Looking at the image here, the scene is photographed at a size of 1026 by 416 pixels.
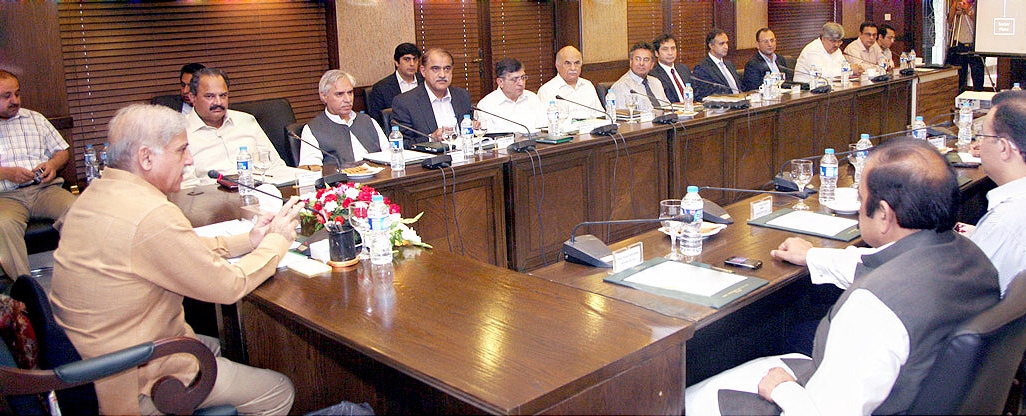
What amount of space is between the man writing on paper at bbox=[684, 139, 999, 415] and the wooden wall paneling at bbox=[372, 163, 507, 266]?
2.09 m

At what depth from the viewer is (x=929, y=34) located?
858 centimetres

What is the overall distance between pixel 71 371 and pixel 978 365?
1.66m

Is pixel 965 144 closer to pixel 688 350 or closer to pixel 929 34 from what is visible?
pixel 688 350

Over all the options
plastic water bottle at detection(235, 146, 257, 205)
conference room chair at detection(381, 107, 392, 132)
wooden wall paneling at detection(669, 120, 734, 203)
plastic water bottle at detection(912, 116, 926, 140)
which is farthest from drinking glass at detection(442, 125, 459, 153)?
plastic water bottle at detection(912, 116, 926, 140)

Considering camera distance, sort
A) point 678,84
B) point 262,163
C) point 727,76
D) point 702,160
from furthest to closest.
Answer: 1. point 727,76
2. point 678,84
3. point 702,160
4. point 262,163

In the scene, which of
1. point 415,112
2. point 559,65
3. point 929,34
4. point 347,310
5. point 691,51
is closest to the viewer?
point 347,310

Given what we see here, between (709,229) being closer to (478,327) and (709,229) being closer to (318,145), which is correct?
(478,327)

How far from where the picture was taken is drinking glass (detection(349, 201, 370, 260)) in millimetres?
2344

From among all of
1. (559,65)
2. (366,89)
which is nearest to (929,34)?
(559,65)

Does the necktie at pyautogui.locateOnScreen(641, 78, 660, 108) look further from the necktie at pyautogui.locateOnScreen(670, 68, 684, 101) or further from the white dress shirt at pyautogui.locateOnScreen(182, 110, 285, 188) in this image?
the white dress shirt at pyautogui.locateOnScreen(182, 110, 285, 188)

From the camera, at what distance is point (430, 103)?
16.4 ft

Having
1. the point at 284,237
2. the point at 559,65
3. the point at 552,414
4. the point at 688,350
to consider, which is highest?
the point at 559,65

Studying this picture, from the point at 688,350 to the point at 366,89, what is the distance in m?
3.85

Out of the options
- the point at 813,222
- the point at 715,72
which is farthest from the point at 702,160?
the point at 813,222
